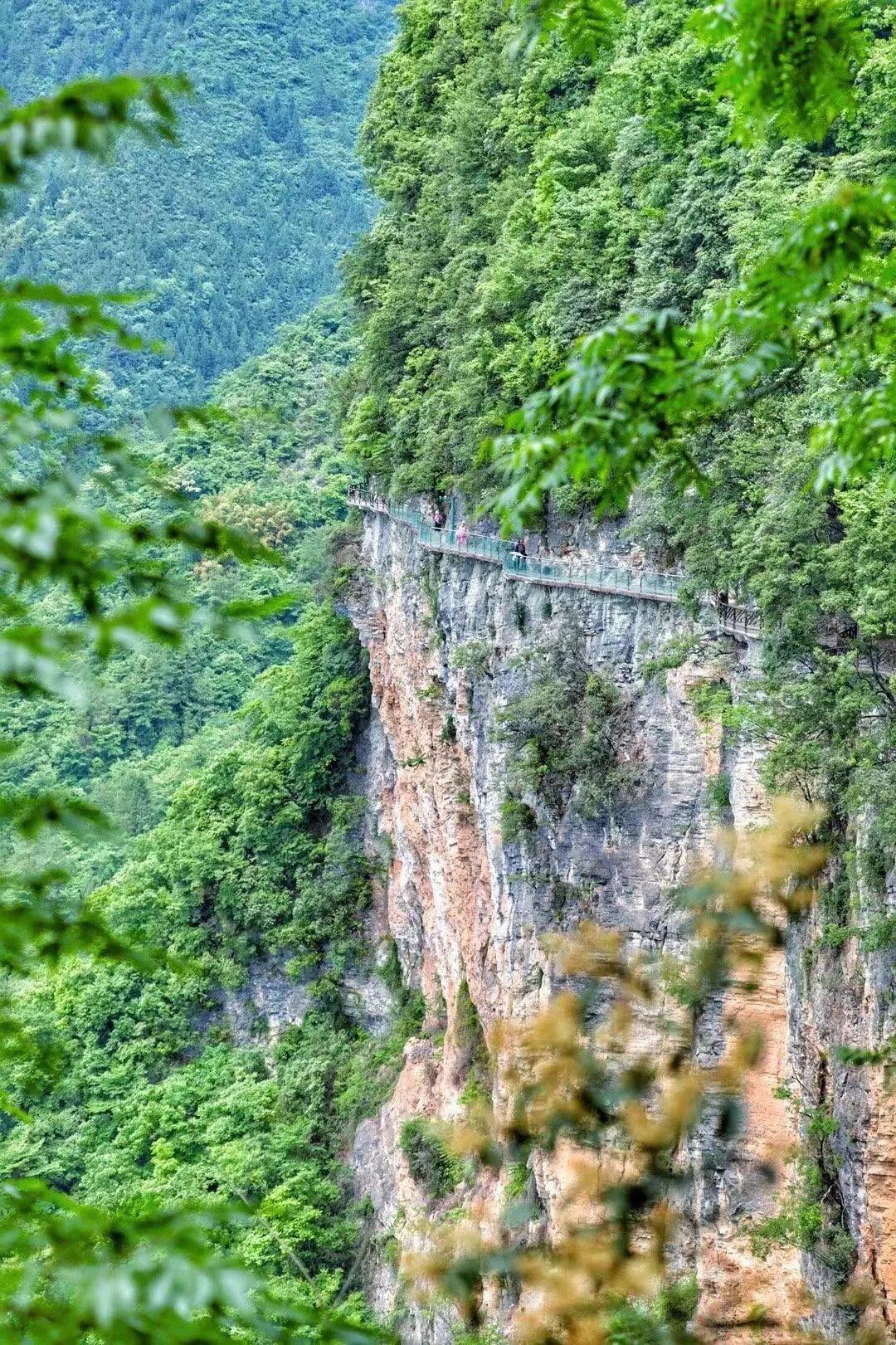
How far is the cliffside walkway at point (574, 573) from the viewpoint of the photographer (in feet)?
48.4

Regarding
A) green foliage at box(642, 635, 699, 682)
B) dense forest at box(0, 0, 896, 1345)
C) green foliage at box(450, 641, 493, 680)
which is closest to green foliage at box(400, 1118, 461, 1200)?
dense forest at box(0, 0, 896, 1345)

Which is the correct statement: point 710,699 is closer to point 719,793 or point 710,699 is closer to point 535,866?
point 719,793

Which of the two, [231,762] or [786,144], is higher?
[786,144]

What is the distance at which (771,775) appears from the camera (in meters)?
12.4

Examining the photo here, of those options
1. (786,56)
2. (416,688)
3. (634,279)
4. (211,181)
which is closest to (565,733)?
(634,279)

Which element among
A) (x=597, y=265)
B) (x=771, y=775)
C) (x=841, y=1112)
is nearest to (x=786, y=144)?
(x=597, y=265)

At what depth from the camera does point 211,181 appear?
8850 centimetres

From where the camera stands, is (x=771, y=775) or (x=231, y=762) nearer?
(x=771, y=775)

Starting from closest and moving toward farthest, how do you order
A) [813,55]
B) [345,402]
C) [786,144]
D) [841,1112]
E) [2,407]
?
[2,407], [813,55], [841,1112], [786,144], [345,402]

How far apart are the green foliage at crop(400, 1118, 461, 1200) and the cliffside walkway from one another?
7.35 m

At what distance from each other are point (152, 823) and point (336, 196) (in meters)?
60.9

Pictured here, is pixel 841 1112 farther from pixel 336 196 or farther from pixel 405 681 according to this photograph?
pixel 336 196

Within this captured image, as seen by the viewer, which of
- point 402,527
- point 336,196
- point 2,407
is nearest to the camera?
point 2,407

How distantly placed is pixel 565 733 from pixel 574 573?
1767 mm
